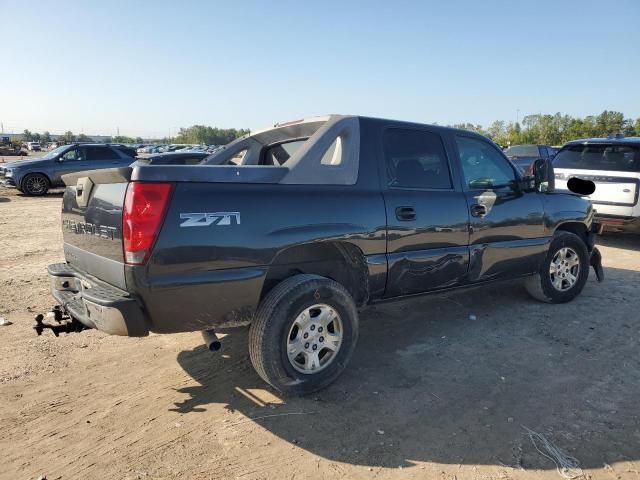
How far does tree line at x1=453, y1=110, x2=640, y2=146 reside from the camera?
45.7 m

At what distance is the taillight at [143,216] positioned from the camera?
265cm

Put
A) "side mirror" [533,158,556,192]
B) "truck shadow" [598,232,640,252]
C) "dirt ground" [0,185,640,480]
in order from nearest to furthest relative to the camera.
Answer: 1. "dirt ground" [0,185,640,480]
2. "side mirror" [533,158,556,192]
3. "truck shadow" [598,232,640,252]

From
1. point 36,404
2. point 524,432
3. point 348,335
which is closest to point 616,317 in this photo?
point 524,432

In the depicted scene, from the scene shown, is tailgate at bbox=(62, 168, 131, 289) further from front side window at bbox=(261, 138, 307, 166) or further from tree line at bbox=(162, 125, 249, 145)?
tree line at bbox=(162, 125, 249, 145)

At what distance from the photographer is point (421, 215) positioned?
12.2ft

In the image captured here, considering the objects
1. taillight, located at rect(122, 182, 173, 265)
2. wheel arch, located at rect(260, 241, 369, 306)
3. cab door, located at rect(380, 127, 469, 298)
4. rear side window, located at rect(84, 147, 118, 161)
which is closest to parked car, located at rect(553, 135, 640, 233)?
cab door, located at rect(380, 127, 469, 298)

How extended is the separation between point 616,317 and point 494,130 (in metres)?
76.1

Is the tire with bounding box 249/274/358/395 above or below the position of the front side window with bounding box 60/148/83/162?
below

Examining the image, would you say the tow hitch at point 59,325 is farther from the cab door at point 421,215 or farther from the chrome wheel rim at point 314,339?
the cab door at point 421,215

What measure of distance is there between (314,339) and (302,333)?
4.5 inches

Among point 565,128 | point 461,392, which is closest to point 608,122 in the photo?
point 565,128

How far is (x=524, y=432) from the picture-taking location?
9.37 feet

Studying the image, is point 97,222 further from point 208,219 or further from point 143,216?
point 208,219

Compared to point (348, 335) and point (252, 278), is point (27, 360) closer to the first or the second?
point (252, 278)
